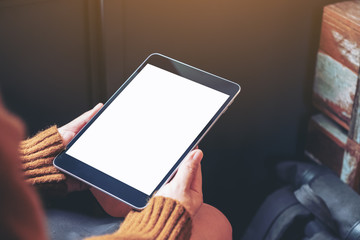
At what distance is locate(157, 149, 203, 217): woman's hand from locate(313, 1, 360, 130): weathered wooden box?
540mm

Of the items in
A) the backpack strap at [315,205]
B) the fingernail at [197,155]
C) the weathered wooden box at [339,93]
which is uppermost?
the fingernail at [197,155]

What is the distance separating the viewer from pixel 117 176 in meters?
0.85

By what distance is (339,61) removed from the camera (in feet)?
4.04

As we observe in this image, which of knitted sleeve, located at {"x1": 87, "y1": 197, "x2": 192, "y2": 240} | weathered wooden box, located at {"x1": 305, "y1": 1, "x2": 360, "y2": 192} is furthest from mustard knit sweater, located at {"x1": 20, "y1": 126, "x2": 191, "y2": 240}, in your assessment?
weathered wooden box, located at {"x1": 305, "y1": 1, "x2": 360, "y2": 192}

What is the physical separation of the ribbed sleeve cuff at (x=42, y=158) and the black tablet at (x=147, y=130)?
15 millimetres

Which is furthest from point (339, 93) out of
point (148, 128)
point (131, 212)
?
point (131, 212)

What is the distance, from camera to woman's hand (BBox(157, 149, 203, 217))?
2.55ft

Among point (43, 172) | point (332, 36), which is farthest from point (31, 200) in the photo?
point (332, 36)

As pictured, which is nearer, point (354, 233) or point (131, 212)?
point (131, 212)

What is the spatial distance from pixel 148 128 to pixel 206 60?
420 millimetres

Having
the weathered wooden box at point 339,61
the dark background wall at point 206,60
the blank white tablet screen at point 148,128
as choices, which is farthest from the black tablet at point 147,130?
the weathered wooden box at point 339,61

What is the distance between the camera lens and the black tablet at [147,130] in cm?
84

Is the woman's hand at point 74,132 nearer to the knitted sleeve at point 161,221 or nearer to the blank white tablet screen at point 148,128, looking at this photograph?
the blank white tablet screen at point 148,128

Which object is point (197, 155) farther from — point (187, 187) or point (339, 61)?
point (339, 61)
